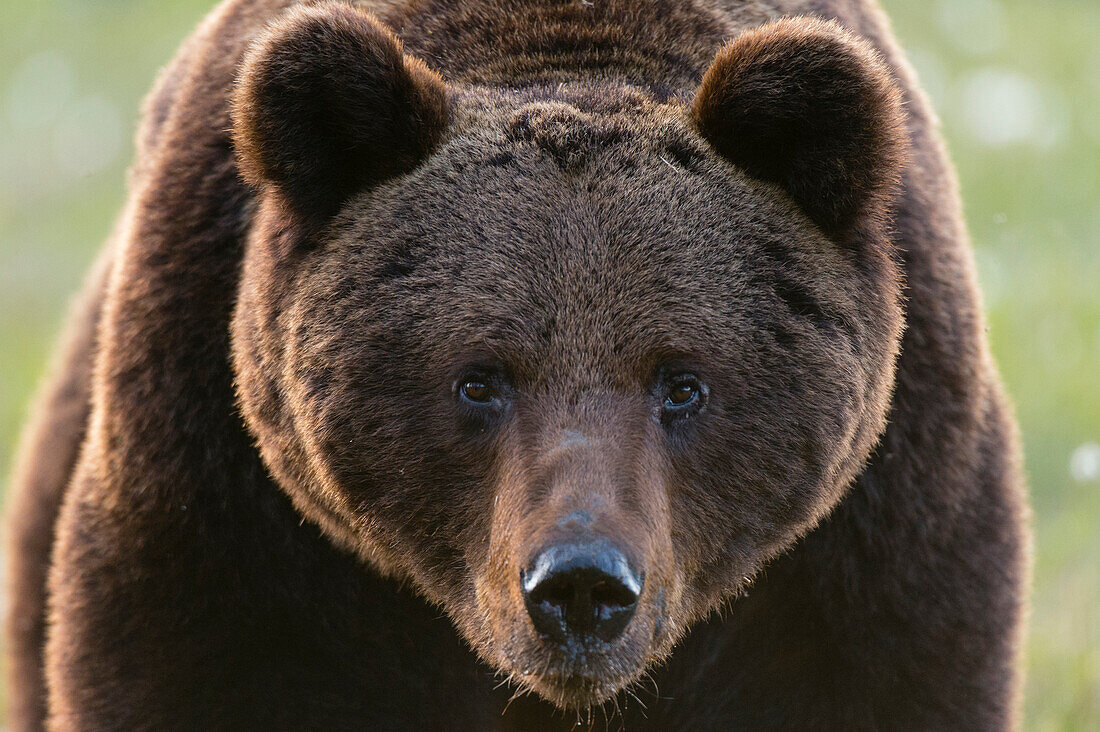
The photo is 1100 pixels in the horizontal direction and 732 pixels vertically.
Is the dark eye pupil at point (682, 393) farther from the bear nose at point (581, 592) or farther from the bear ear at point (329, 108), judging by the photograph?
the bear ear at point (329, 108)

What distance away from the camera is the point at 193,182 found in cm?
452

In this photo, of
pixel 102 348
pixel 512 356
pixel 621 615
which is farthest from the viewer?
pixel 102 348

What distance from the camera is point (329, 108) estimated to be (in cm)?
394

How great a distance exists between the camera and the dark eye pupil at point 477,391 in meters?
3.82

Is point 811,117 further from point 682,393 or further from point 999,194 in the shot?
point 999,194

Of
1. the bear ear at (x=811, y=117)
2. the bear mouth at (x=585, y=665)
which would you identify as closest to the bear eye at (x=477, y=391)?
the bear mouth at (x=585, y=665)

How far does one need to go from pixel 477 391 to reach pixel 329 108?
0.81 m

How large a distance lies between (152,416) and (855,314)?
1.94 meters

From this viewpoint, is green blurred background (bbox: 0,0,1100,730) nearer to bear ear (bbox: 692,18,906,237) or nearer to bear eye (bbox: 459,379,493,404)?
bear ear (bbox: 692,18,906,237)

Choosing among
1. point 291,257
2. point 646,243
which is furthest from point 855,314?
point 291,257

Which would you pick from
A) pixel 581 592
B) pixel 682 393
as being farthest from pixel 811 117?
pixel 581 592

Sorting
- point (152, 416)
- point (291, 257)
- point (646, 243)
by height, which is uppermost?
point (646, 243)

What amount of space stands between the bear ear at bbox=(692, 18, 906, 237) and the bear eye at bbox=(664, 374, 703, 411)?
0.58 meters

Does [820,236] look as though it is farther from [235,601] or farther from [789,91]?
[235,601]
